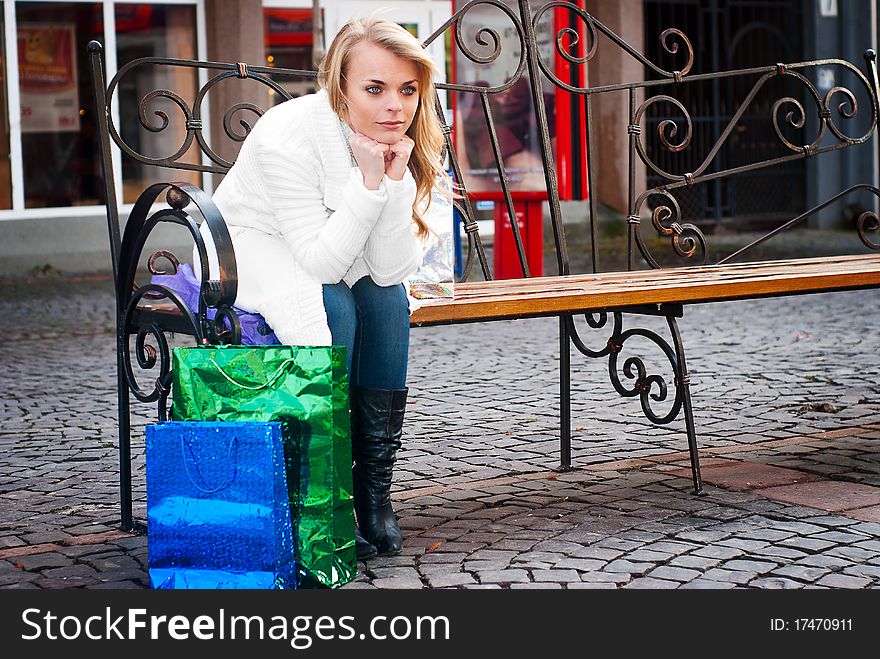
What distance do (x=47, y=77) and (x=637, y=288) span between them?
1046 cm

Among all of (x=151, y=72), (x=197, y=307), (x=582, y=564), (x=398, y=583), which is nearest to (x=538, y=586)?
(x=582, y=564)

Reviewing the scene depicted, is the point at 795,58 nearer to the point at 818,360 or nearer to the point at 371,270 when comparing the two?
the point at 818,360

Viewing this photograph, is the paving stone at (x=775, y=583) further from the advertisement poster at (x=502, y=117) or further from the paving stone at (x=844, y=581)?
the advertisement poster at (x=502, y=117)

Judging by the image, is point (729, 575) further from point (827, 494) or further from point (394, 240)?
point (394, 240)

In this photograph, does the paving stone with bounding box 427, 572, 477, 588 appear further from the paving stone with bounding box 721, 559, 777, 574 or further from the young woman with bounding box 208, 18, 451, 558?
the paving stone with bounding box 721, 559, 777, 574

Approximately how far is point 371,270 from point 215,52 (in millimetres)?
10719

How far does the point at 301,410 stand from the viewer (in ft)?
9.80

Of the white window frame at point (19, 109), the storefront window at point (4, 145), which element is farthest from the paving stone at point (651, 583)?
the storefront window at point (4, 145)

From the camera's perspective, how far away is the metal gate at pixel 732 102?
15820 millimetres

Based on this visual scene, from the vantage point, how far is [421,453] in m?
4.73

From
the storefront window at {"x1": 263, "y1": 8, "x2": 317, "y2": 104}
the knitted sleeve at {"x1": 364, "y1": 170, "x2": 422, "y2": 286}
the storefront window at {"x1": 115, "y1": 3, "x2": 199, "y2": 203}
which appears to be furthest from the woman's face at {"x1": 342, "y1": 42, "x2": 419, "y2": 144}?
the storefront window at {"x1": 263, "y1": 8, "x2": 317, "y2": 104}

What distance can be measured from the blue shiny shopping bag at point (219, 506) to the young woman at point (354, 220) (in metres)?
0.38

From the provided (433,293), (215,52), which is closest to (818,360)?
(433,293)
